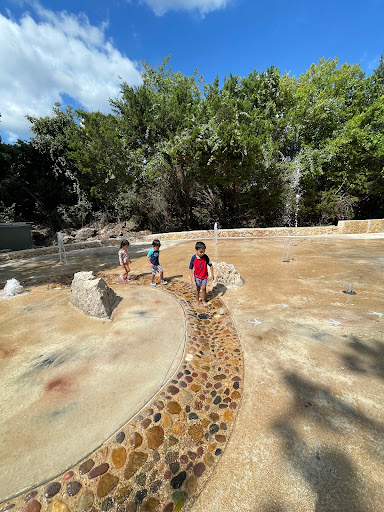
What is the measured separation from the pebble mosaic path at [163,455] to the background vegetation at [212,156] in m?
13.7

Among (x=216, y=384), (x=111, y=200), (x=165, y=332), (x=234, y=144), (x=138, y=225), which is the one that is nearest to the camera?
(x=216, y=384)

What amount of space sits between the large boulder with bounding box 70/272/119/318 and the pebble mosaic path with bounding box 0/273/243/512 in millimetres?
2012

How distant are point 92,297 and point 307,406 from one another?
368 cm

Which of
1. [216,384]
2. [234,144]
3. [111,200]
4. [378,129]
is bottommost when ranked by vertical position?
[216,384]

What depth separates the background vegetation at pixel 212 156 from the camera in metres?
15.0

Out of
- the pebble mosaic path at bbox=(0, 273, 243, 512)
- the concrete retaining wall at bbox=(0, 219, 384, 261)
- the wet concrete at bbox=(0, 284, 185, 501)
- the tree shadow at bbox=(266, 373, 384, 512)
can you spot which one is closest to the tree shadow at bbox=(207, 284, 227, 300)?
the wet concrete at bbox=(0, 284, 185, 501)

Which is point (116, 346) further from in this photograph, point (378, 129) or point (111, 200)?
point (378, 129)

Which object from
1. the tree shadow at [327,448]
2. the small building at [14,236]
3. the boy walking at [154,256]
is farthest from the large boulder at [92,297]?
the small building at [14,236]

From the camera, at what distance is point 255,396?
2.52m

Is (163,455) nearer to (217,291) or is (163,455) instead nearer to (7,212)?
(217,291)

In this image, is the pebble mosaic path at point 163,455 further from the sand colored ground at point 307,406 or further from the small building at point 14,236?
the small building at point 14,236

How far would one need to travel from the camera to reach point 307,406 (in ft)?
7.69

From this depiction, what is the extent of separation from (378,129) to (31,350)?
2312 cm

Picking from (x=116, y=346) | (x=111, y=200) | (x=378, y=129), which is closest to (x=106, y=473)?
(x=116, y=346)
